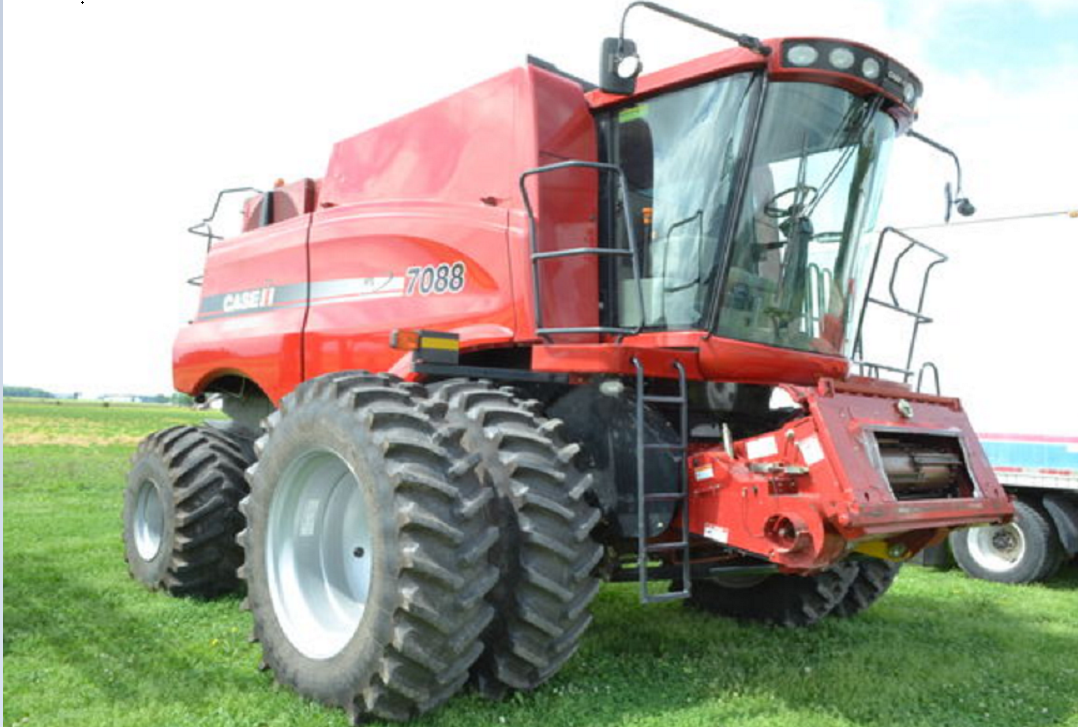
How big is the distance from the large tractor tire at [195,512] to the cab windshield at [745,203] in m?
3.55

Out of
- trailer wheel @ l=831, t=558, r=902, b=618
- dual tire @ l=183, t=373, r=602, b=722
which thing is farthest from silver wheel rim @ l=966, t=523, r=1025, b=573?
dual tire @ l=183, t=373, r=602, b=722

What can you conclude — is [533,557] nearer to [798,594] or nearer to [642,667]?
[642,667]

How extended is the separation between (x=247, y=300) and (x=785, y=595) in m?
4.74

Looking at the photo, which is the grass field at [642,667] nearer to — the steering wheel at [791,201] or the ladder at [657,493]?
the ladder at [657,493]

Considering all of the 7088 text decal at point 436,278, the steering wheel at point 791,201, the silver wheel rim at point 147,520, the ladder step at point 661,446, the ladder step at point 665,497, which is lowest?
the silver wheel rim at point 147,520

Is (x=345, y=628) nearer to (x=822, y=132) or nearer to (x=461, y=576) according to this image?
(x=461, y=576)

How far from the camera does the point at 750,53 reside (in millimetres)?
4910

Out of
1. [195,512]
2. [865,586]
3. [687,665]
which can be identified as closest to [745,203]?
[687,665]

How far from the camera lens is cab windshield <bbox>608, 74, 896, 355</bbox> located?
502cm

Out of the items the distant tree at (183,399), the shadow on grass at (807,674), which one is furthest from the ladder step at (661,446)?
the distant tree at (183,399)

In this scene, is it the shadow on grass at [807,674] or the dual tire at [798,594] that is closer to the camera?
the shadow on grass at [807,674]

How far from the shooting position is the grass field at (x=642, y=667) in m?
4.45

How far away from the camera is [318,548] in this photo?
5.20 meters

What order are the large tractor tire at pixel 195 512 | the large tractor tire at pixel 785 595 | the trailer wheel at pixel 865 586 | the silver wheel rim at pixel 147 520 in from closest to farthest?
the large tractor tire at pixel 785 595 → the trailer wheel at pixel 865 586 → the large tractor tire at pixel 195 512 → the silver wheel rim at pixel 147 520
